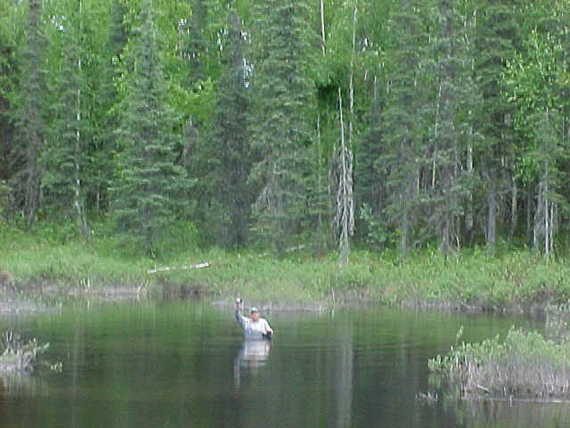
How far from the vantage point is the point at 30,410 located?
63.8ft

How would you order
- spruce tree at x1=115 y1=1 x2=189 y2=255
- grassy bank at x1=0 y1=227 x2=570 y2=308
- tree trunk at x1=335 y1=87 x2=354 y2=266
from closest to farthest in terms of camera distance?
1. grassy bank at x1=0 y1=227 x2=570 y2=308
2. tree trunk at x1=335 y1=87 x2=354 y2=266
3. spruce tree at x1=115 y1=1 x2=189 y2=255

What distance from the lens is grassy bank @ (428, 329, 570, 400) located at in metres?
20.4

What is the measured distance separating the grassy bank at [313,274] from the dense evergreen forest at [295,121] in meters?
1.30

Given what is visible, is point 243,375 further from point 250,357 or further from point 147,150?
point 147,150

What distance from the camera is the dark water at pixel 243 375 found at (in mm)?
19203

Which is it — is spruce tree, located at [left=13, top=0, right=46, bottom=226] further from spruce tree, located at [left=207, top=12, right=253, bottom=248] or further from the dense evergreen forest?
spruce tree, located at [left=207, top=12, right=253, bottom=248]

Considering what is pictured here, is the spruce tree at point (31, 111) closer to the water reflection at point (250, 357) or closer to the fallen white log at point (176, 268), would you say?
the fallen white log at point (176, 268)

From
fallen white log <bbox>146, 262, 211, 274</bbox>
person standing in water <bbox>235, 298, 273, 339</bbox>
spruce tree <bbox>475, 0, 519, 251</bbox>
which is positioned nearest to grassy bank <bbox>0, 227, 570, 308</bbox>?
fallen white log <bbox>146, 262, 211, 274</bbox>

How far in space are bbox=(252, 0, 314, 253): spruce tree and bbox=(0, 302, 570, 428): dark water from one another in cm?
1151

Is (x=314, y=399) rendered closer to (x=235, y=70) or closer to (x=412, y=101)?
(x=412, y=101)

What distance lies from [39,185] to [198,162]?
301 inches

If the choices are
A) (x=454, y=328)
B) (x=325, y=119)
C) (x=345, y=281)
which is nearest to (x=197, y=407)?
(x=454, y=328)

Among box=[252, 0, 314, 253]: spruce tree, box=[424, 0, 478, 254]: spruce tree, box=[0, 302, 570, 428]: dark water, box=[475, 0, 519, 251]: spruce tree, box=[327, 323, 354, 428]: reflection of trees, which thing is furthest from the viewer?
box=[252, 0, 314, 253]: spruce tree

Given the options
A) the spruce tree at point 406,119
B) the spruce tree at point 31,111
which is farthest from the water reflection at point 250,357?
the spruce tree at point 31,111
